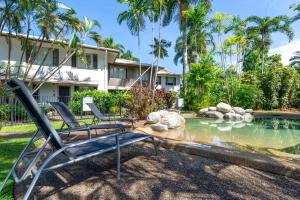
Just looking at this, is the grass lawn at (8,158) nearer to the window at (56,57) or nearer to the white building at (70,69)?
the white building at (70,69)

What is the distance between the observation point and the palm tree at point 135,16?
834 inches

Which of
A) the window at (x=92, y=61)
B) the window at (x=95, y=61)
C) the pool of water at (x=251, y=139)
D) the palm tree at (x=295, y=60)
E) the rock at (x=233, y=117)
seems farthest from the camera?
the palm tree at (x=295, y=60)

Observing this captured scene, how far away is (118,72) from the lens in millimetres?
29297

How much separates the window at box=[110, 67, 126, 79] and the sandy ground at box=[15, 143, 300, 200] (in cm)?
2477

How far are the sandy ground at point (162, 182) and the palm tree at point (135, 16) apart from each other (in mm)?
19163

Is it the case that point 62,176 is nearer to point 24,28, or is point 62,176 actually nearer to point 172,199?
point 172,199

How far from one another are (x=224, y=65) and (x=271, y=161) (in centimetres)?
1982

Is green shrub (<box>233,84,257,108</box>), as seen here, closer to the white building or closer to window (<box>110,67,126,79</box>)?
the white building

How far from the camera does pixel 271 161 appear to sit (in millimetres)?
4062

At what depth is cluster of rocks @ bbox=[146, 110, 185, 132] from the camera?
904cm

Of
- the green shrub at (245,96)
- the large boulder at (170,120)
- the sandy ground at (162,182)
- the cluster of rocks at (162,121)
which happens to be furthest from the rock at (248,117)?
the sandy ground at (162,182)

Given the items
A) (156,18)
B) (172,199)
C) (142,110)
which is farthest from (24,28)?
Result: (172,199)

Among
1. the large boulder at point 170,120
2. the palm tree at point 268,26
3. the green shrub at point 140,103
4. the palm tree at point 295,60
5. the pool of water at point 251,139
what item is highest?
the palm tree at point 268,26

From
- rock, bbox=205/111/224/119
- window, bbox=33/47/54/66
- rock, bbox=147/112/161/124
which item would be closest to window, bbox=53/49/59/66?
window, bbox=33/47/54/66
